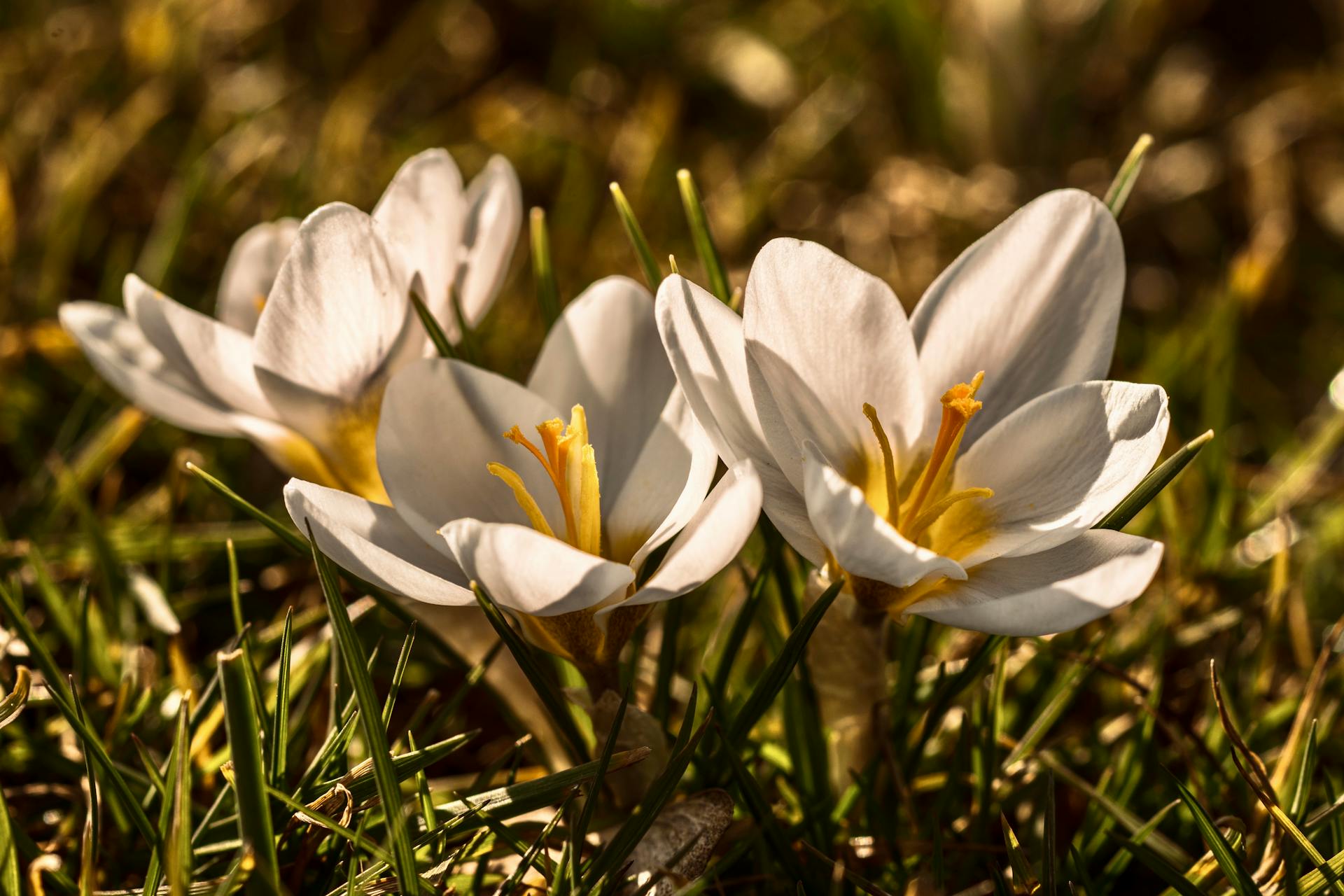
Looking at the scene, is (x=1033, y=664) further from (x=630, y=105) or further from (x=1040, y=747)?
(x=630, y=105)

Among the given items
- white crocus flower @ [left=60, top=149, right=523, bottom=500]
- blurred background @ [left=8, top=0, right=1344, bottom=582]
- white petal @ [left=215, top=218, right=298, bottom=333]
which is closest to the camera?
white crocus flower @ [left=60, top=149, right=523, bottom=500]

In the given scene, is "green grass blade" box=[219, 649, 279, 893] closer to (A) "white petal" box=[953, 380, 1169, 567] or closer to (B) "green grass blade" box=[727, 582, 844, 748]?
(B) "green grass blade" box=[727, 582, 844, 748]

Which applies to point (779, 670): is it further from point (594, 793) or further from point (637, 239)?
point (637, 239)

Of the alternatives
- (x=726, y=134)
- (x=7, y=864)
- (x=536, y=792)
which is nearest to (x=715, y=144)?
(x=726, y=134)

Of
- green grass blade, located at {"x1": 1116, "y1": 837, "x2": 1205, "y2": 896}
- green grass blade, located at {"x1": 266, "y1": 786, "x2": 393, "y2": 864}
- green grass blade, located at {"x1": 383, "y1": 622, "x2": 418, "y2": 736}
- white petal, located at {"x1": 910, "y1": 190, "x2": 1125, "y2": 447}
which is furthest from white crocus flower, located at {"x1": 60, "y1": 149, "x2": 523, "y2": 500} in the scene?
green grass blade, located at {"x1": 1116, "y1": 837, "x2": 1205, "y2": 896}

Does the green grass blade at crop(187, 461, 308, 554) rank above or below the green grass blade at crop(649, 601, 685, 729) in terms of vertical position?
above

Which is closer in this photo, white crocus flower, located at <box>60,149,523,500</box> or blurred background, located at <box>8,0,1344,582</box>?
white crocus flower, located at <box>60,149,523,500</box>

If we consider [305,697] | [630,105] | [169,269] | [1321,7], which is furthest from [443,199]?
[1321,7]

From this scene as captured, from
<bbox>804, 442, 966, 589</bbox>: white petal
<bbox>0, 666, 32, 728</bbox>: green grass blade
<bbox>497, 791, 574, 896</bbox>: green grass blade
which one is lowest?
<bbox>497, 791, 574, 896</bbox>: green grass blade
